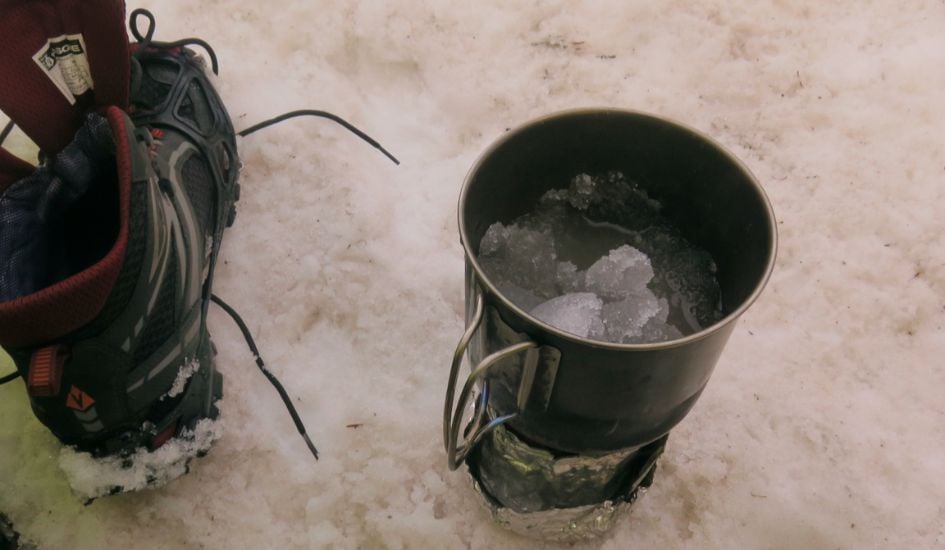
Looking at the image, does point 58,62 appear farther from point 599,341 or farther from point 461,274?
point 599,341

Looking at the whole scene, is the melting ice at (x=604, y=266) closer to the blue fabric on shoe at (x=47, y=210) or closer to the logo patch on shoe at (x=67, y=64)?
the blue fabric on shoe at (x=47, y=210)

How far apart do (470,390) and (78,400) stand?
68cm

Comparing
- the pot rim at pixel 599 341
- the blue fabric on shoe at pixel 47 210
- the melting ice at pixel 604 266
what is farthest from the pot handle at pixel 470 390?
the blue fabric on shoe at pixel 47 210

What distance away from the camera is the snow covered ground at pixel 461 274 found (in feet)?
4.25

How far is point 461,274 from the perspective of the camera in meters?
1.57

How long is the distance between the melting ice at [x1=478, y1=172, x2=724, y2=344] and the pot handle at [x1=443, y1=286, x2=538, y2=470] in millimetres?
143

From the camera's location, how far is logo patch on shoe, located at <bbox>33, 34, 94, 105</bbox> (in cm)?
127

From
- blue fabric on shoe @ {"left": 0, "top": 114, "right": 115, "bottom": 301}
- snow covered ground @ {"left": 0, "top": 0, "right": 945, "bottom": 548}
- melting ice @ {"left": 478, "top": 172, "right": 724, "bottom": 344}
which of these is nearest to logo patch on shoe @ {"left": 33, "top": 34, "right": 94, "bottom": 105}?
blue fabric on shoe @ {"left": 0, "top": 114, "right": 115, "bottom": 301}

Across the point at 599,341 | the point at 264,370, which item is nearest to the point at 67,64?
the point at 264,370

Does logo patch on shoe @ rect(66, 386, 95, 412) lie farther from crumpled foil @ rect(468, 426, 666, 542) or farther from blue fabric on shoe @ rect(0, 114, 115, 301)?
crumpled foil @ rect(468, 426, 666, 542)

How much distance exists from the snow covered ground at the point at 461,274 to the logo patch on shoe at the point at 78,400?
265mm

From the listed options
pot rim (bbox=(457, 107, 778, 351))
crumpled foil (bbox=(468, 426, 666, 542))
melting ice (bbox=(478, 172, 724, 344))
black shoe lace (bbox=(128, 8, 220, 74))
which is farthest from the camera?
black shoe lace (bbox=(128, 8, 220, 74))

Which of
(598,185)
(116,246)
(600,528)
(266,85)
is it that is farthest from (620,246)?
(266,85)

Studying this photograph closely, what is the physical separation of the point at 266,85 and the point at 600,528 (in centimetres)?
136
